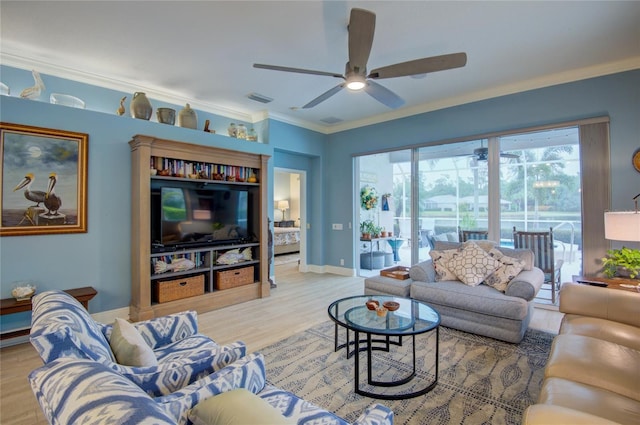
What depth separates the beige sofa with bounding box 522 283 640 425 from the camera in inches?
49.7

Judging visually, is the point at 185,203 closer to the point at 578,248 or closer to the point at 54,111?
the point at 54,111

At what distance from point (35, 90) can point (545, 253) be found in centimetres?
648

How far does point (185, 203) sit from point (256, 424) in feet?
12.3

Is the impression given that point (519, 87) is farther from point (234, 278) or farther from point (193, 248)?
point (193, 248)

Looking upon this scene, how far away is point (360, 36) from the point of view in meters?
2.23

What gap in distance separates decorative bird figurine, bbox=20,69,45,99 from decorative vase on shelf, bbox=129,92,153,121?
2.86 feet

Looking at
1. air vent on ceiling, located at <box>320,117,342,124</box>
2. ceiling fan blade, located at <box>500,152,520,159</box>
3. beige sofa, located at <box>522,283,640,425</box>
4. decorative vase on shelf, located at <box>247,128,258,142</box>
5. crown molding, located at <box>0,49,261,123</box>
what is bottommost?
beige sofa, located at <box>522,283,640,425</box>

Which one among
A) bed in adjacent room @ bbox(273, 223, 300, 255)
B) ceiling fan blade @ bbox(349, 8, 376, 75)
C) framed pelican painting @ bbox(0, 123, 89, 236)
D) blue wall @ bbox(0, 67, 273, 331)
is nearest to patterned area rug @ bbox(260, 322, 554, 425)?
blue wall @ bbox(0, 67, 273, 331)

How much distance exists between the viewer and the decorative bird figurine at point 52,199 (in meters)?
3.32

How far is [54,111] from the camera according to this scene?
334cm

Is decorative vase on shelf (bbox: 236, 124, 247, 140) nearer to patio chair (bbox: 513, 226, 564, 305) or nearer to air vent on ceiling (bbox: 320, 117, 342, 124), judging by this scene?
air vent on ceiling (bbox: 320, 117, 342, 124)

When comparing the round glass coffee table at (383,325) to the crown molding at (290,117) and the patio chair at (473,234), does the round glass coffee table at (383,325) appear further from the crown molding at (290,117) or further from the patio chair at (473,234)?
the crown molding at (290,117)

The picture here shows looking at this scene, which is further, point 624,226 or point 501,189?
point 501,189

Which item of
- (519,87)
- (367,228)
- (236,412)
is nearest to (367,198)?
(367,228)
